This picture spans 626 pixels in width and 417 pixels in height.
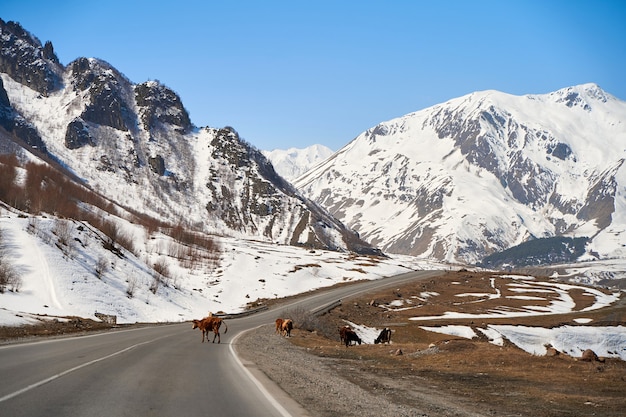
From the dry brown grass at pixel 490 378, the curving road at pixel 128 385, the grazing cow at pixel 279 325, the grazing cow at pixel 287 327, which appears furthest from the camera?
the grazing cow at pixel 279 325

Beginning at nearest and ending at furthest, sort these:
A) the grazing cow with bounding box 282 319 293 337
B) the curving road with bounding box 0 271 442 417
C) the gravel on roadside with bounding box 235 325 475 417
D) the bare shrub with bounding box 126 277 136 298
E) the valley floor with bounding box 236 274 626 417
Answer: the curving road with bounding box 0 271 442 417, the gravel on roadside with bounding box 235 325 475 417, the valley floor with bounding box 236 274 626 417, the grazing cow with bounding box 282 319 293 337, the bare shrub with bounding box 126 277 136 298

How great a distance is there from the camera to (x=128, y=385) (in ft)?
47.7

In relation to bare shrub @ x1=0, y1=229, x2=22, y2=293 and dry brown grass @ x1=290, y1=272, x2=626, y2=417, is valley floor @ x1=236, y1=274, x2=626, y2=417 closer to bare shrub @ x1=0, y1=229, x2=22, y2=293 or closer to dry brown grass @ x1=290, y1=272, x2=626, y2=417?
dry brown grass @ x1=290, y1=272, x2=626, y2=417

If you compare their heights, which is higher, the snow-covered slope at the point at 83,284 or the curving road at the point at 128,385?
the snow-covered slope at the point at 83,284

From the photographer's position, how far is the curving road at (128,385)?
11703 millimetres

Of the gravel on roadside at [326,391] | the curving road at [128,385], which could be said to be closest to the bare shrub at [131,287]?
the gravel on roadside at [326,391]

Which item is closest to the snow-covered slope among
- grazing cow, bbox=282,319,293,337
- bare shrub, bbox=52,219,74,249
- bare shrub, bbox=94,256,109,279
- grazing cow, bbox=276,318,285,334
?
bare shrub, bbox=94,256,109,279

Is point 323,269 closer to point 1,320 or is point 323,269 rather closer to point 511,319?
point 511,319

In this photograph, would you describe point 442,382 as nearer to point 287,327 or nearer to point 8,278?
point 287,327

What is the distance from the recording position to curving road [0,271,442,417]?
11703 mm

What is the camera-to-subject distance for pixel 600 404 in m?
16.0

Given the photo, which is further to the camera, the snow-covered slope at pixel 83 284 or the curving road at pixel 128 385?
the snow-covered slope at pixel 83 284

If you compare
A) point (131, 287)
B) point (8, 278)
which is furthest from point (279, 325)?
point (8, 278)

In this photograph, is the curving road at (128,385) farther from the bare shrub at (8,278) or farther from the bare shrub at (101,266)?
the bare shrub at (101,266)
